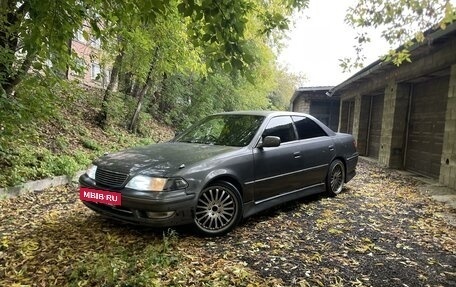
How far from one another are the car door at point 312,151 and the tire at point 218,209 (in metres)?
1.58

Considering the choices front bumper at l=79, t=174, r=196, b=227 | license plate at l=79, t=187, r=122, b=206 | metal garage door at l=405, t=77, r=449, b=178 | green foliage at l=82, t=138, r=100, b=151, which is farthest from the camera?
green foliage at l=82, t=138, r=100, b=151

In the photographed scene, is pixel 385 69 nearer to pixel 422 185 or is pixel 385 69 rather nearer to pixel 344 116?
pixel 422 185

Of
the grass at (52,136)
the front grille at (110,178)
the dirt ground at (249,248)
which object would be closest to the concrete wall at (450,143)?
the dirt ground at (249,248)

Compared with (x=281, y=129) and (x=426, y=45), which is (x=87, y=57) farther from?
(x=426, y=45)

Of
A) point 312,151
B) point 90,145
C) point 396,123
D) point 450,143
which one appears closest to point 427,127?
point 396,123

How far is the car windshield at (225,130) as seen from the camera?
4848 mm

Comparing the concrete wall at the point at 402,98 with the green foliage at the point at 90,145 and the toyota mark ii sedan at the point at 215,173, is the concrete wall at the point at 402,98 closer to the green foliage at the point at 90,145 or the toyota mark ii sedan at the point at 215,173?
the toyota mark ii sedan at the point at 215,173

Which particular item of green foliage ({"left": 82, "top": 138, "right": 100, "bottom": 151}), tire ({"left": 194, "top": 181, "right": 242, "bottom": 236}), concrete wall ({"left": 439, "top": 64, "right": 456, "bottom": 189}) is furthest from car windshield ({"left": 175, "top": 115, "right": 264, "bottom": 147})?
concrete wall ({"left": 439, "top": 64, "right": 456, "bottom": 189})

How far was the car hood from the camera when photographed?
153 inches

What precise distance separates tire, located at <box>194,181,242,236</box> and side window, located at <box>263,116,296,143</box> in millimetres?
1145

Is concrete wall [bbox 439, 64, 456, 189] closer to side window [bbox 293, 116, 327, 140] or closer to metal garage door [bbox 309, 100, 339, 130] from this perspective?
side window [bbox 293, 116, 327, 140]

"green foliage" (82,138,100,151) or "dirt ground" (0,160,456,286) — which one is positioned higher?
"green foliage" (82,138,100,151)

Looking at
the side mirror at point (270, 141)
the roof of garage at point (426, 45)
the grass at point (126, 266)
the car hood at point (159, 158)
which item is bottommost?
the grass at point (126, 266)

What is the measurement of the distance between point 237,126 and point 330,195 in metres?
2.40
